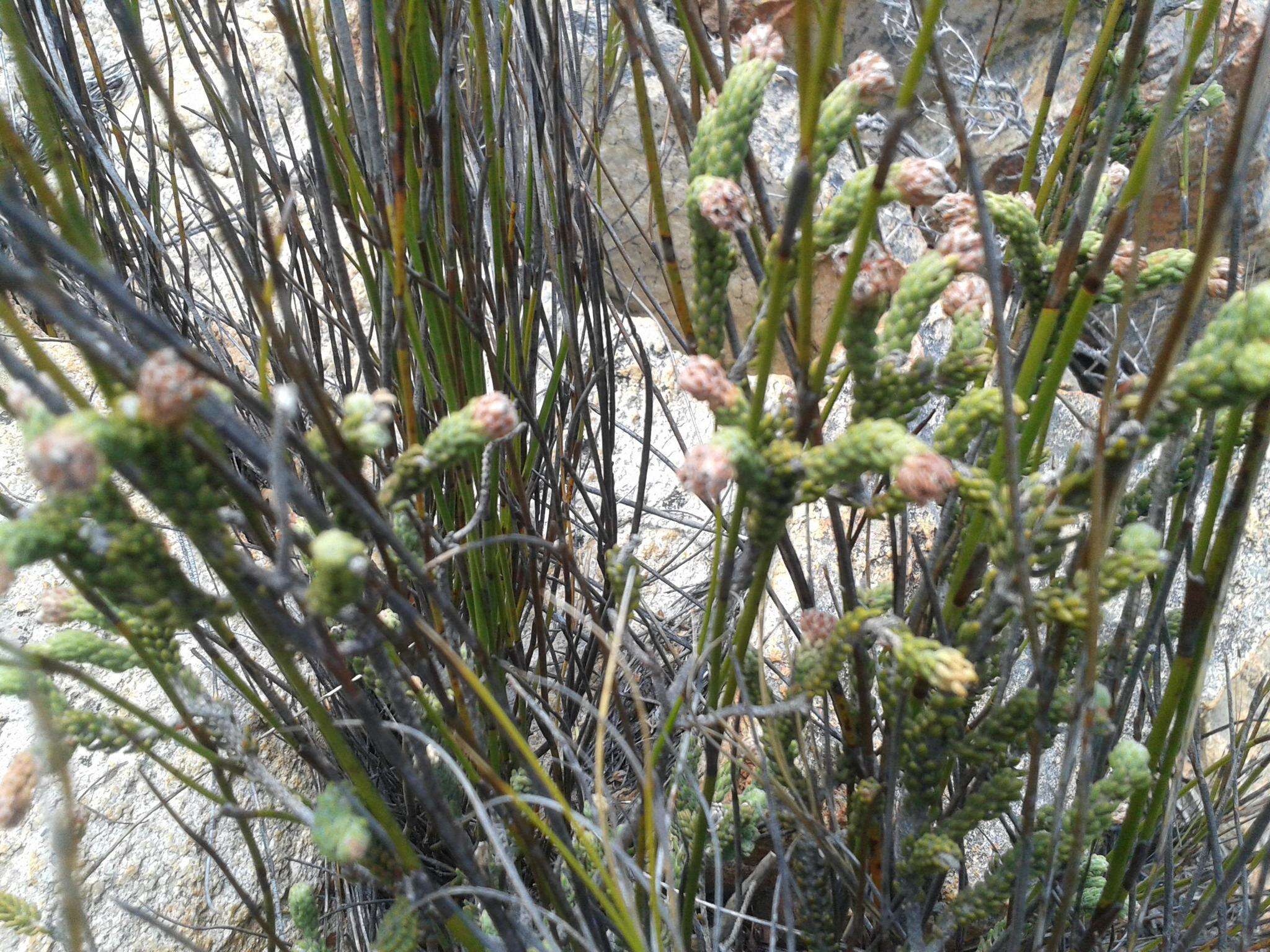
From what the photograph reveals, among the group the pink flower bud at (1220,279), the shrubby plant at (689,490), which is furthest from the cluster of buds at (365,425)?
the pink flower bud at (1220,279)

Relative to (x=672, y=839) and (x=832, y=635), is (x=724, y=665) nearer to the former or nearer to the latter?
(x=832, y=635)

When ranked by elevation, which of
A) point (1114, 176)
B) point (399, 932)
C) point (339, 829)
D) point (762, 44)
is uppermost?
point (762, 44)

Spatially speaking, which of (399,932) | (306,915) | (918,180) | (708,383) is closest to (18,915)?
(306,915)

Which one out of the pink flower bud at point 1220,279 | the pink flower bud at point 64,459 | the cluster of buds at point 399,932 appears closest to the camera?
the pink flower bud at point 64,459

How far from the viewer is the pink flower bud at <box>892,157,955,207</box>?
0.44m

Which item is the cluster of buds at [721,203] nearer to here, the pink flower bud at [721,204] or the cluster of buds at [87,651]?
the pink flower bud at [721,204]

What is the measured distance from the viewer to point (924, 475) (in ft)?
1.27

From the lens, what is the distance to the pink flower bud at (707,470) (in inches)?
15.1

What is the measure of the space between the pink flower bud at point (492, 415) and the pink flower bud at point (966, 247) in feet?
0.85

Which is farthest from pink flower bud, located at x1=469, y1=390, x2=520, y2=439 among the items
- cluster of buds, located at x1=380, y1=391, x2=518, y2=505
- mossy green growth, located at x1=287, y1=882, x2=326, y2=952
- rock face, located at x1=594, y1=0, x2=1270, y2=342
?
rock face, located at x1=594, y1=0, x2=1270, y2=342

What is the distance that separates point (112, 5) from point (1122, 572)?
63 centimetres

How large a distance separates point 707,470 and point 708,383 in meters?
0.06

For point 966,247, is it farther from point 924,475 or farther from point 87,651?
point 87,651

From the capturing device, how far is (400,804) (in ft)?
3.12
